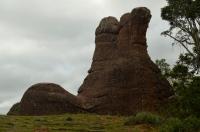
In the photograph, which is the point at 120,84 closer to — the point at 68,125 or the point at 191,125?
the point at 68,125

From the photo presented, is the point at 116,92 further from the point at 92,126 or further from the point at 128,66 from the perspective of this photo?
the point at 92,126

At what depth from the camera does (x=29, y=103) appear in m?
45.3

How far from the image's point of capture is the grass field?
3044cm

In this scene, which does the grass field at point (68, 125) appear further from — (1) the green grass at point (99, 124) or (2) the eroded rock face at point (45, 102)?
A: (2) the eroded rock face at point (45, 102)

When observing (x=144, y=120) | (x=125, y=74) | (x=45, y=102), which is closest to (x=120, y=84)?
(x=125, y=74)

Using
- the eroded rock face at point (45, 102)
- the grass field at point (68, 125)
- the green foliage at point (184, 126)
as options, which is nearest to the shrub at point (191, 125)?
the green foliage at point (184, 126)

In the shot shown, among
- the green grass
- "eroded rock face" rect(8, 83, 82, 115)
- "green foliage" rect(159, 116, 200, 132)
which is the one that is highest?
"eroded rock face" rect(8, 83, 82, 115)

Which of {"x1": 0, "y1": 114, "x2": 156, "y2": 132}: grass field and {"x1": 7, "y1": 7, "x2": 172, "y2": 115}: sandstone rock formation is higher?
{"x1": 7, "y1": 7, "x2": 172, "y2": 115}: sandstone rock formation

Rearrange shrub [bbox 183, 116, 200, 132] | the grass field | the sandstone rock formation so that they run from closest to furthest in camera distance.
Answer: shrub [bbox 183, 116, 200, 132] < the grass field < the sandstone rock formation

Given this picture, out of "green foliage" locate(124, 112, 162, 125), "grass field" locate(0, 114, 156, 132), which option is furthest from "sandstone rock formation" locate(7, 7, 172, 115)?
"green foliage" locate(124, 112, 162, 125)

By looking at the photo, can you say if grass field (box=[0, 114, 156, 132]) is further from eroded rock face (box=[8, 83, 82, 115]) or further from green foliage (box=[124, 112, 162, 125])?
eroded rock face (box=[8, 83, 82, 115])

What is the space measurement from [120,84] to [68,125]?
14355 mm

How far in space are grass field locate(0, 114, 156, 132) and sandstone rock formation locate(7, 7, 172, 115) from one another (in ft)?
27.1

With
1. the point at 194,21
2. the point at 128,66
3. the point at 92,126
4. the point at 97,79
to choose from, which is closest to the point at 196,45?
the point at 194,21
